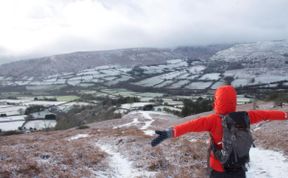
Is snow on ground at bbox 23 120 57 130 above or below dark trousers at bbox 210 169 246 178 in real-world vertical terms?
below

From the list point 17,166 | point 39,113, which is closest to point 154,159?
point 17,166

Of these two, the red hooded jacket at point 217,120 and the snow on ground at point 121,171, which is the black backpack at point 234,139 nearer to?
the red hooded jacket at point 217,120

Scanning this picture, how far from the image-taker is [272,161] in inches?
706

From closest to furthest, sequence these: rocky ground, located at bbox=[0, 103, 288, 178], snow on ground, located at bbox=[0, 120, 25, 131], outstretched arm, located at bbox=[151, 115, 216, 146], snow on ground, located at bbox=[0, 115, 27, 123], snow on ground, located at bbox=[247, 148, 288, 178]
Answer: outstretched arm, located at bbox=[151, 115, 216, 146] → rocky ground, located at bbox=[0, 103, 288, 178] → snow on ground, located at bbox=[247, 148, 288, 178] → snow on ground, located at bbox=[0, 120, 25, 131] → snow on ground, located at bbox=[0, 115, 27, 123]

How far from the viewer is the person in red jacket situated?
7.02 metres

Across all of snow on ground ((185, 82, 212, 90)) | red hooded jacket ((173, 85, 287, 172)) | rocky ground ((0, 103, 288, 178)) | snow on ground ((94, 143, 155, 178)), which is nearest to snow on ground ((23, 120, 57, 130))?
snow on ground ((185, 82, 212, 90))

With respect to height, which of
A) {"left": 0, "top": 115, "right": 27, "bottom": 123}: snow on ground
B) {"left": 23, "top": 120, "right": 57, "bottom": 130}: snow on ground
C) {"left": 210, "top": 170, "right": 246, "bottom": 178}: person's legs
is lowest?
{"left": 23, "top": 120, "right": 57, "bottom": 130}: snow on ground

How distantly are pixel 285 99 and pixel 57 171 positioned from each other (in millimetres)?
56772

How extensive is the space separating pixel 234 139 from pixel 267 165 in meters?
11.1

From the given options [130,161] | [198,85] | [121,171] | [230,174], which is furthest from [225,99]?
[198,85]

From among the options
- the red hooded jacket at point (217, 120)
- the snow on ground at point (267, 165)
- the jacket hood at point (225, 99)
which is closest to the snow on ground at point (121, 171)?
the snow on ground at point (267, 165)

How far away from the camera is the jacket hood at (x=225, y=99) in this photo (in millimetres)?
7082

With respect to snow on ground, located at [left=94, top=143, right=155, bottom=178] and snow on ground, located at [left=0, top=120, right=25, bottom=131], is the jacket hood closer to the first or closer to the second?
snow on ground, located at [left=94, top=143, right=155, bottom=178]

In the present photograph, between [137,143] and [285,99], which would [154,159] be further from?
[285,99]
